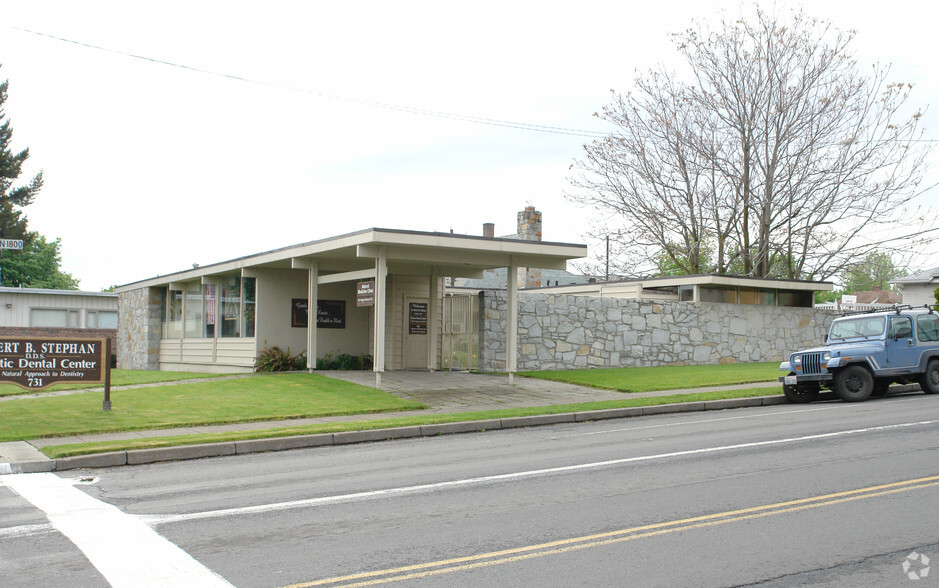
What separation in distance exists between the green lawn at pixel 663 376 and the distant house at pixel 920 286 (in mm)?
20939

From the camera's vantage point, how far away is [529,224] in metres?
37.0

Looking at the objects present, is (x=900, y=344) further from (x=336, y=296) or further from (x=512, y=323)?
(x=336, y=296)

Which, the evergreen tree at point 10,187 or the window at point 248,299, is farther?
the evergreen tree at point 10,187

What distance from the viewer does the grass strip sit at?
37.2ft

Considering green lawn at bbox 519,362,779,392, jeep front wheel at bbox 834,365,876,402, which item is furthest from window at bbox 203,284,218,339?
jeep front wheel at bbox 834,365,876,402

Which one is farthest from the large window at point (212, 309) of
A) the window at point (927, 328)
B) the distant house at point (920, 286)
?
the distant house at point (920, 286)

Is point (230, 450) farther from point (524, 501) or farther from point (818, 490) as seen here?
point (818, 490)

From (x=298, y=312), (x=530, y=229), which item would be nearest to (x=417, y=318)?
(x=298, y=312)

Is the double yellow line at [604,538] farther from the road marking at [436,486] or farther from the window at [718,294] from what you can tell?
the window at [718,294]

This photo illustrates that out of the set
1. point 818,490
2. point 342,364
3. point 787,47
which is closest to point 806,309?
point 787,47

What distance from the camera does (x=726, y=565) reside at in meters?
5.64

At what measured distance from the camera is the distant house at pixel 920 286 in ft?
135

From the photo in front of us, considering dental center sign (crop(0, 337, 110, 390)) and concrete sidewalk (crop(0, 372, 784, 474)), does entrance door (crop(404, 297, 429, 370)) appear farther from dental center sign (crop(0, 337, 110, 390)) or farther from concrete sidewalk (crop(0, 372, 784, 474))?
dental center sign (crop(0, 337, 110, 390))

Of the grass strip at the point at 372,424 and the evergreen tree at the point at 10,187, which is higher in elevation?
the evergreen tree at the point at 10,187
